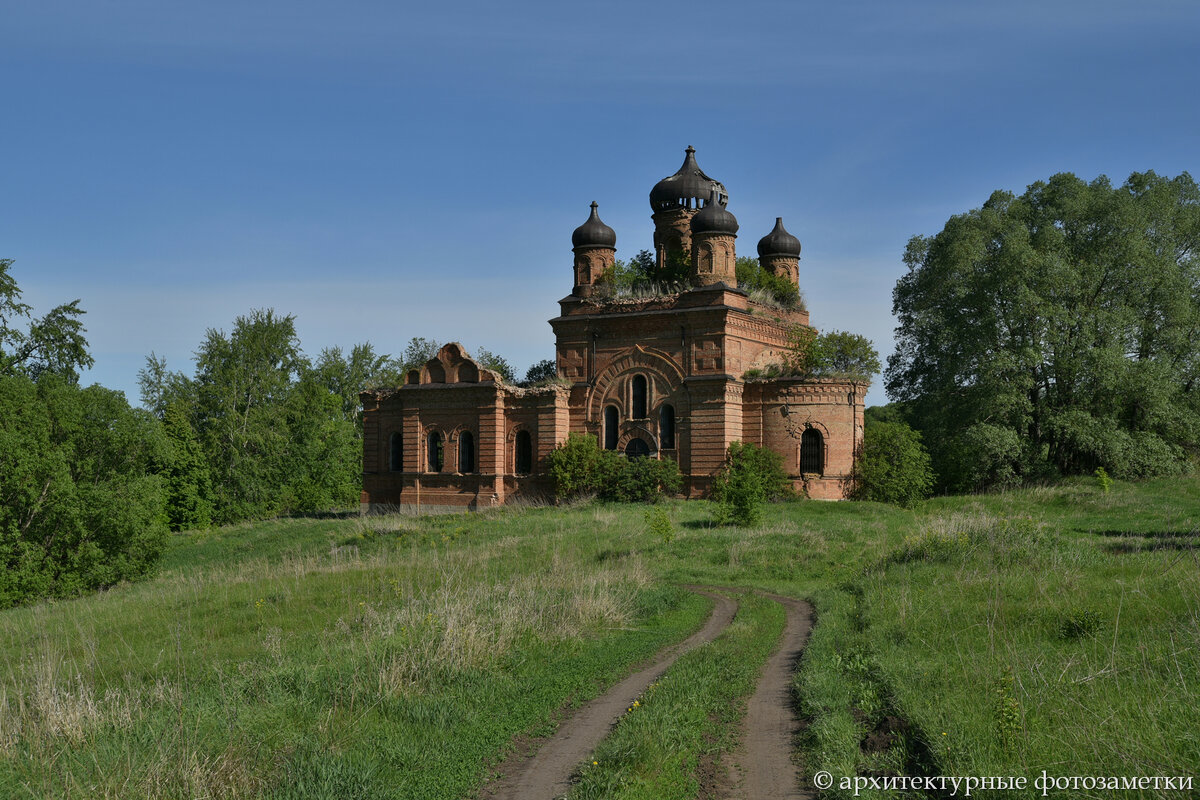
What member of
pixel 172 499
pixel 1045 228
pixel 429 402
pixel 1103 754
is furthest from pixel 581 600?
pixel 172 499

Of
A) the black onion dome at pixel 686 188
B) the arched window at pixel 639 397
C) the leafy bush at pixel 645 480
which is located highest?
the black onion dome at pixel 686 188

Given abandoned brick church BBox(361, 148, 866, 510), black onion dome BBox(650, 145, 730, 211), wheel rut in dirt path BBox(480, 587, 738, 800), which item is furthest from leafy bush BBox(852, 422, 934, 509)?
wheel rut in dirt path BBox(480, 587, 738, 800)

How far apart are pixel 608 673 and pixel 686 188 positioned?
3289 cm

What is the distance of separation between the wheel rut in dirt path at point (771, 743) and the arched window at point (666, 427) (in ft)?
79.4

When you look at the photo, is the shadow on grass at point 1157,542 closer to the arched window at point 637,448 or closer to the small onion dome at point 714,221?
the arched window at point 637,448

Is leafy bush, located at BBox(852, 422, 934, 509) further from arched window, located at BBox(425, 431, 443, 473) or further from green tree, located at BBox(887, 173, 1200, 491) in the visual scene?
arched window, located at BBox(425, 431, 443, 473)

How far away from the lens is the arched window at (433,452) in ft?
132

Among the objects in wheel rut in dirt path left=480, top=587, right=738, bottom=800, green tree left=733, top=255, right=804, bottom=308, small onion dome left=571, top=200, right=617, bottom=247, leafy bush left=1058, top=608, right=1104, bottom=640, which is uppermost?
small onion dome left=571, top=200, right=617, bottom=247

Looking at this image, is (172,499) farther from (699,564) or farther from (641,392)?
(699,564)

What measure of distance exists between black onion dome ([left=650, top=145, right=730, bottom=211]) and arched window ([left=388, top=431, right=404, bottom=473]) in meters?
14.8

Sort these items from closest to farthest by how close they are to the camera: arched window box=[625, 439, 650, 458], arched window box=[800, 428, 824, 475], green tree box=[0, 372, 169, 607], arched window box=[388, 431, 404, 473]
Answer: green tree box=[0, 372, 169, 607], arched window box=[800, 428, 824, 475], arched window box=[625, 439, 650, 458], arched window box=[388, 431, 404, 473]

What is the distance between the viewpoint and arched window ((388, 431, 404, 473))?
137 feet

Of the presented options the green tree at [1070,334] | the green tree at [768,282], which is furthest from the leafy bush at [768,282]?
the green tree at [1070,334]

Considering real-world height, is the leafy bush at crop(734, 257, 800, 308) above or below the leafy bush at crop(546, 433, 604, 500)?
Answer: above
